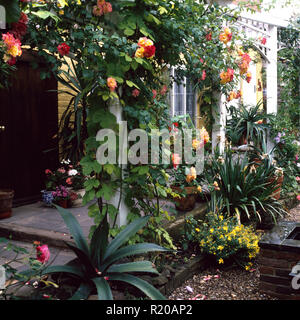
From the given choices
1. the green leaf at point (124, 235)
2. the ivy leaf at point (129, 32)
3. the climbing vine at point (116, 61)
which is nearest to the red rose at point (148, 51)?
the climbing vine at point (116, 61)

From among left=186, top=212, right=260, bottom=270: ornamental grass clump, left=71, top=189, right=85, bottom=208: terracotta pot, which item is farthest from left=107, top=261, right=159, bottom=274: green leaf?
left=71, top=189, right=85, bottom=208: terracotta pot

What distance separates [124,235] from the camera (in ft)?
9.21

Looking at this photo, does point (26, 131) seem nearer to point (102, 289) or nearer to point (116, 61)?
point (116, 61)

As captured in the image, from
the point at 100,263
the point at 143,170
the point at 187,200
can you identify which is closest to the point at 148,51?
the point at 143,170

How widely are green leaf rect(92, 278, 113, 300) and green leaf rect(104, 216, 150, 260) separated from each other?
22 centimetres

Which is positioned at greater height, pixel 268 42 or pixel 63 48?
pixel 268 42

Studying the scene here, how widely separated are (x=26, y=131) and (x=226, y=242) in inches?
124

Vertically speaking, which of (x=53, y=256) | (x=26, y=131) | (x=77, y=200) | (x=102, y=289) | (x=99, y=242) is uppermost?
(x=26, y=131)

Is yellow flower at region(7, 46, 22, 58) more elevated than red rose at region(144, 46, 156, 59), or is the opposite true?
red rose at region(144, 46, 156, 59)

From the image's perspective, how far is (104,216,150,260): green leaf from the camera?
2.72 m

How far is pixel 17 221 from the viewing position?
4.34 metres

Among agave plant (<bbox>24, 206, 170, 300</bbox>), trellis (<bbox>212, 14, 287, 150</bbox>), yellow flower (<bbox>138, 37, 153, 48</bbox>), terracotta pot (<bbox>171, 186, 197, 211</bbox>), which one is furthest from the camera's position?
trellis (<bbox>212, 14, 287, 150</bbox>)

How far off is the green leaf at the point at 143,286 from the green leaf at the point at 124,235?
178 mm

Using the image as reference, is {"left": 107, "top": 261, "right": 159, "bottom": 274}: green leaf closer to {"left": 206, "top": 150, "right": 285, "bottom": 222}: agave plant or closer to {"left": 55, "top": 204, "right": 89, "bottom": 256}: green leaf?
{"left": 55, "top": 204, "right": 89, "bottom": 256}: green leaf
